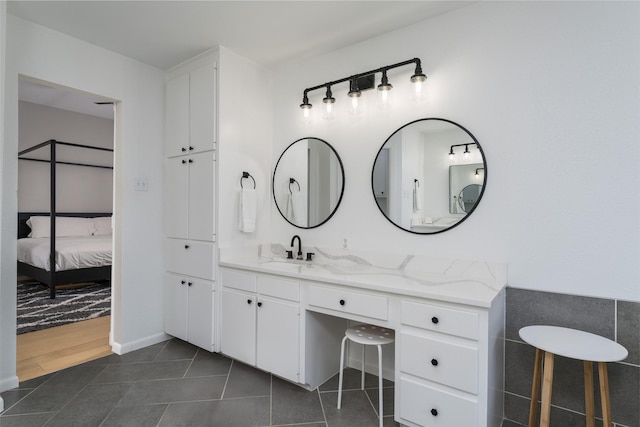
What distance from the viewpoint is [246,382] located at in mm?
2309

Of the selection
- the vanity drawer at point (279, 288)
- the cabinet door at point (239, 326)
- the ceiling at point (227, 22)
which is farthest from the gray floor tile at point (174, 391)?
the ceiling at point (227, 22)

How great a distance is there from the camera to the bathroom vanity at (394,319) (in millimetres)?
1569

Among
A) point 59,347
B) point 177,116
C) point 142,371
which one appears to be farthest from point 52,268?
point 177,116

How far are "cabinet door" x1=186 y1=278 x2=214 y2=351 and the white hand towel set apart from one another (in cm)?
53

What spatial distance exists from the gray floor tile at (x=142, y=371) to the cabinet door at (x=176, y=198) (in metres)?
1.02

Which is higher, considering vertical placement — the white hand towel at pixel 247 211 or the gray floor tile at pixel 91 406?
the white hand towel at pixel 247 211

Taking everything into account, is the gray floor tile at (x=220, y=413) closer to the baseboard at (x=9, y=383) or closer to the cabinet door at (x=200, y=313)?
the cabinet door at (x=200, y=313)

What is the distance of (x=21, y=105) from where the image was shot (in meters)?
5.16

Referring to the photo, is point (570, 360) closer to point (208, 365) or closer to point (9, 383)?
point (208, 365)

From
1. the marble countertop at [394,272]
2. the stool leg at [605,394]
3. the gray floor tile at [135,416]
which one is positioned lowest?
the gray floor tile at [135,416]

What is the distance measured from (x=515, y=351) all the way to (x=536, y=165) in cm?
106

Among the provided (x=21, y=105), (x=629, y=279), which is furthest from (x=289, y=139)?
(x=21, y=105)

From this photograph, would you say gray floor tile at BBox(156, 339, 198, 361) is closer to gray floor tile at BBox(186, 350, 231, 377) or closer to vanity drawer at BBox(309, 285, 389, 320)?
gray floor tile at BBox(186, 350, 231, 377)

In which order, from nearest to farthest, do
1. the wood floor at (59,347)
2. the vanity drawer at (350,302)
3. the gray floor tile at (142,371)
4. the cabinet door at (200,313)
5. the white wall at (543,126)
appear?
the white wall at (543,126) → the vanity drawer at (350,302) → the gray floor tile at (142,371) → the wood floor at (59,347) → the cabinet door at (200,313)
